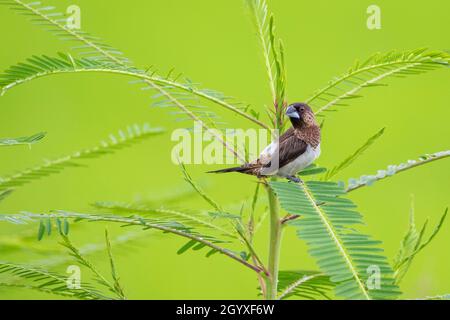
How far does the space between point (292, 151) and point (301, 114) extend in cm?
10

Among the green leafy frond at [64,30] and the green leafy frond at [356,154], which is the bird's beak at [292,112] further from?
the green leafy frond at [64,30]

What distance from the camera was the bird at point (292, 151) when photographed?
4.30 feet

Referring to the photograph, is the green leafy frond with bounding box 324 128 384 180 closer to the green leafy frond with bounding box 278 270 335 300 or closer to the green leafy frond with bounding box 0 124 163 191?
the green leafy frond with bounding box 278 270 335 300

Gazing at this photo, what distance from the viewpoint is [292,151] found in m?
1.33

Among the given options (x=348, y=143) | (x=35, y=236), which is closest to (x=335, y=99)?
(x=35, y=236)

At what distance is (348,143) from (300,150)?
411cm

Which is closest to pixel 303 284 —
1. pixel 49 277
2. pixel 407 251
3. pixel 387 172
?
pixel 407 251

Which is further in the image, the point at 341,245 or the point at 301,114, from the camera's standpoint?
the point at 301,114

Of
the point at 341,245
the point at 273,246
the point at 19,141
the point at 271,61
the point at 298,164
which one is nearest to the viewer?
the point at 341,245

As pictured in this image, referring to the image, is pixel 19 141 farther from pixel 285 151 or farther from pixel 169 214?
pixel 285 151

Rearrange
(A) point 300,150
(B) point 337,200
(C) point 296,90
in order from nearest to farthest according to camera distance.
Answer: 1. (B) point 337,200
2. (A) point 300,150
3. (C) point 296,90

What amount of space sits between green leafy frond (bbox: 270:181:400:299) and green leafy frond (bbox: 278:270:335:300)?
0.30m

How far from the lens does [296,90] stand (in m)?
5.95
